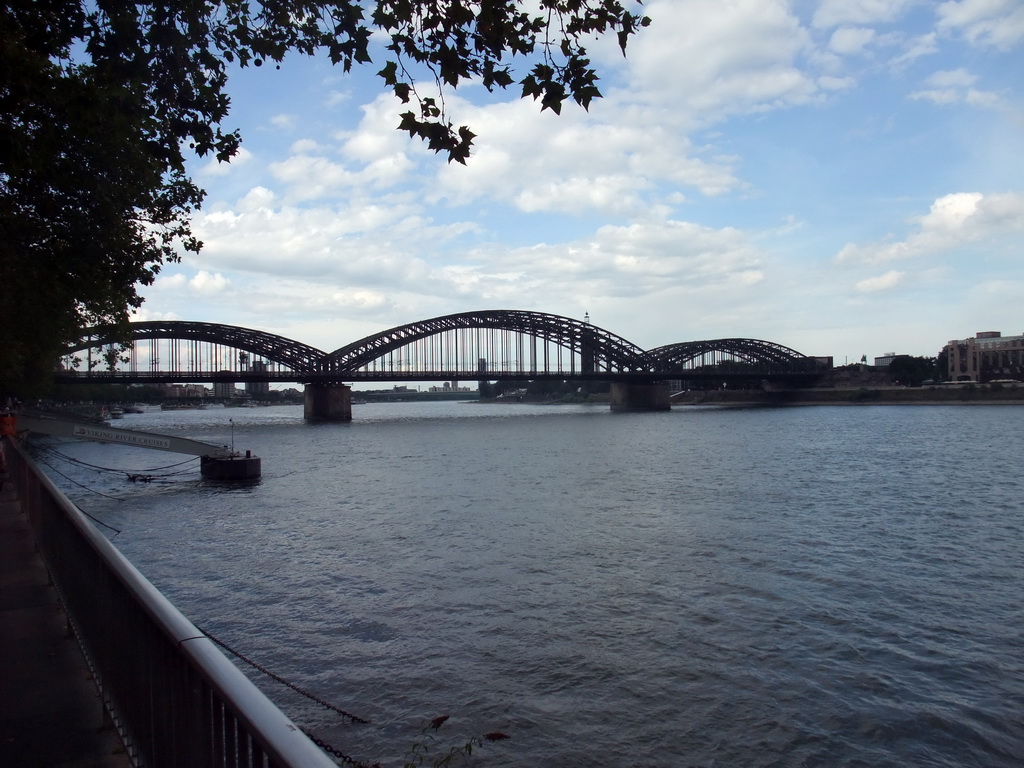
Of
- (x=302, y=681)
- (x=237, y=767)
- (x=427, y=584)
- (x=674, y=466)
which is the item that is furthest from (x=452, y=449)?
(x=237, y=767)

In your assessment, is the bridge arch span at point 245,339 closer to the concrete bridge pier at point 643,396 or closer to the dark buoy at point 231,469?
the concrete bridge pier at point 643,396

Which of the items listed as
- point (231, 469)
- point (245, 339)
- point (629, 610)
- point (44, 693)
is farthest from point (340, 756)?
point (245, 339)

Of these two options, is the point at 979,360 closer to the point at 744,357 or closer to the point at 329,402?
the point at 744,357

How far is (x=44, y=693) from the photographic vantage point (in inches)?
265

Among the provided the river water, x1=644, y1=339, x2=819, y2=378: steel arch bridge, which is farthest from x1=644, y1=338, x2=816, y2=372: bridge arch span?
the river water

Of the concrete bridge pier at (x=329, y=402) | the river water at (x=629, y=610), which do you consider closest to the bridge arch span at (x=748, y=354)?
the concrete bridge pier at (x=329, y=402)

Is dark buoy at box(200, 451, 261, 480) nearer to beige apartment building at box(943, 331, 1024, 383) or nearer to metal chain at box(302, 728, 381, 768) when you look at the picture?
metal chain at box(302, 728, 381, 768)

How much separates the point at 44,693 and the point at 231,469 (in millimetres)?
38689

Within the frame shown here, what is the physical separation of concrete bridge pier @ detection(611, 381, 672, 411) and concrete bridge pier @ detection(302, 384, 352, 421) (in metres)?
54.5

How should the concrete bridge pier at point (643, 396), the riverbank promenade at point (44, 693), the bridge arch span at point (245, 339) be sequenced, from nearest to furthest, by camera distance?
the riverbank promenade at point (44, 693), the bridge arch span at point (245, 339), the concrete bridge pier at point (643, 396)

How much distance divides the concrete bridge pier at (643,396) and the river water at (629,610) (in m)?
119

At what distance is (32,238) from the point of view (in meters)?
16.8

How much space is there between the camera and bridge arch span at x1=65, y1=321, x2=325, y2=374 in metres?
127

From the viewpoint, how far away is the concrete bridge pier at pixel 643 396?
157 metres
